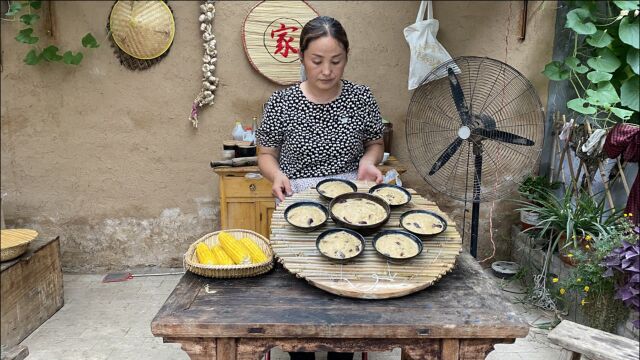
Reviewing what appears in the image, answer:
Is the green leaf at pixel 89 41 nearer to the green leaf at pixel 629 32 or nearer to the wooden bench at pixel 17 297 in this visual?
the wooden bench at pixel 17 297

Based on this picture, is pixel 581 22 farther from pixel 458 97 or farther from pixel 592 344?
pixel 592 344

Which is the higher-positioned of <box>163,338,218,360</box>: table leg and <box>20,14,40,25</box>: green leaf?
<box>20,14,40,25</box>: green leaf

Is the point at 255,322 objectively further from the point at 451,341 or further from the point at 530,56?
the point at 530,56

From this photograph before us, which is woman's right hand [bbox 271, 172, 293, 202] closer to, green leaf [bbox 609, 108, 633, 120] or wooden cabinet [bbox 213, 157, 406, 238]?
wooden cabinet [bbox 213, 157, 406, 238]

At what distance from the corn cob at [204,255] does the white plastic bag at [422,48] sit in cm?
228

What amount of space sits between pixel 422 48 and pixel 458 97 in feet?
2.42

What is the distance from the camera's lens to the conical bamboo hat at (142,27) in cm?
377

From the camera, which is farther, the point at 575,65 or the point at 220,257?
the point at 575,65

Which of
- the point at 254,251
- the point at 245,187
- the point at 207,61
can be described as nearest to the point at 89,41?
the point at 207,61

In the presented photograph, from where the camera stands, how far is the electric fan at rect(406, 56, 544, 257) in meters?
3.06

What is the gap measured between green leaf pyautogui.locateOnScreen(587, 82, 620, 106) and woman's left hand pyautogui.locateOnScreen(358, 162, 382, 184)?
191cm

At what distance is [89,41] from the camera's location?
3.75m

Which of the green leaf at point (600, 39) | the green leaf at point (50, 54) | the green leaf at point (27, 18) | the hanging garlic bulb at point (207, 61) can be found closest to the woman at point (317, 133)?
the hanging garlic bulb at point (207, 61)

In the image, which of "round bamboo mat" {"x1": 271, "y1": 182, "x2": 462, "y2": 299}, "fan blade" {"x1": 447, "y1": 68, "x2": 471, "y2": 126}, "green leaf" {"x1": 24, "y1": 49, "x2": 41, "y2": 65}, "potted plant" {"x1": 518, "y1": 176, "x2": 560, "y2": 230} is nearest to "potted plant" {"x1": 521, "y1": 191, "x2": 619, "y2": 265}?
"potted plant" {"x1": 518, "y1": 176, "x2": 560, "y2": 230}
